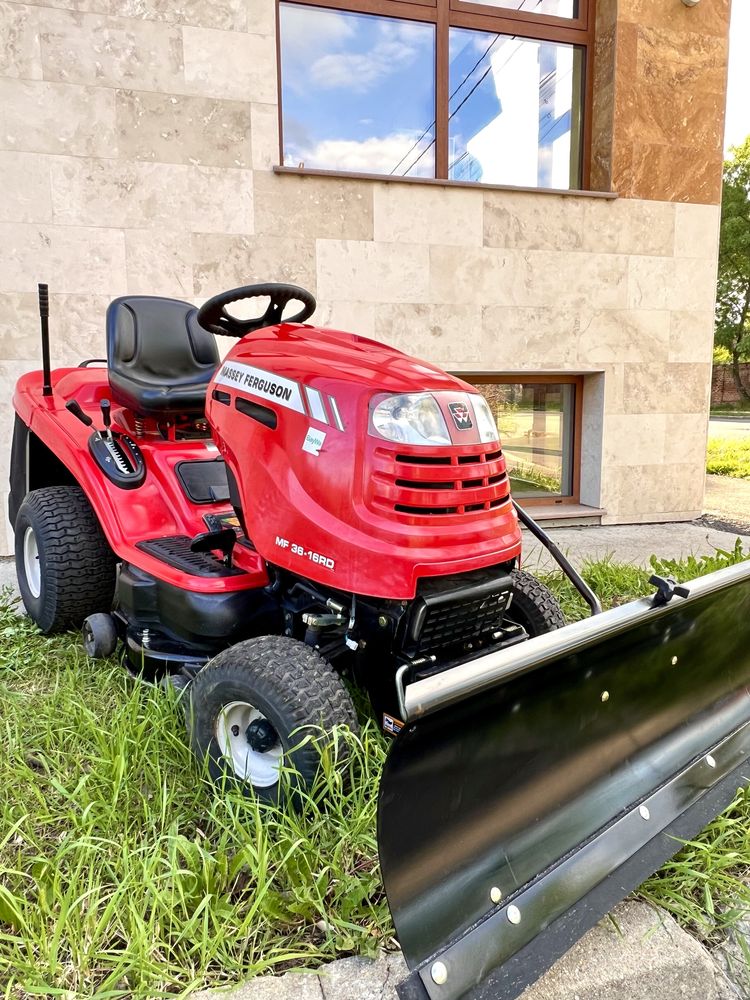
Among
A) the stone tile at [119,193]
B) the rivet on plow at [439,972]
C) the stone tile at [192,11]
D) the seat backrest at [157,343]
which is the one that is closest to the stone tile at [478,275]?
the stone tile at [119,193]

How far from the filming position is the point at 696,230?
5.23 meters

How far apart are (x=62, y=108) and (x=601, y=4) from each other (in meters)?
3.82

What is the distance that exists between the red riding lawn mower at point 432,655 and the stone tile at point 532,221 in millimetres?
2963

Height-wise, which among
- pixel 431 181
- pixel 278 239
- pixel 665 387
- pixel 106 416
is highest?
pixel 431 181

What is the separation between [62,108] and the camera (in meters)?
3.97

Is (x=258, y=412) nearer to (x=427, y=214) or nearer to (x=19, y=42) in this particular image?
(x=427, y=214)

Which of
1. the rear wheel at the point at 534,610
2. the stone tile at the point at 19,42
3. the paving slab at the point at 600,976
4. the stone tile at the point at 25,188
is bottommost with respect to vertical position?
the paving slab at the point at 600,976

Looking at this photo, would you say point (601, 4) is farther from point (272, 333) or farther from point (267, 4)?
point (272, 333)

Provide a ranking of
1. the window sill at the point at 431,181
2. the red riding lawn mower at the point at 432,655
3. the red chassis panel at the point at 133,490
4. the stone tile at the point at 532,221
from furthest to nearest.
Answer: the stone tile at the point at 532,221 → the window sill at the point at 431,181 → the red chassis panel at the point at 133,490 → the red riding lawn mower at the point at 432,655

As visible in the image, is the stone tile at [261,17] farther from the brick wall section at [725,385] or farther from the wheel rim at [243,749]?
the brick wall section at [725,385]

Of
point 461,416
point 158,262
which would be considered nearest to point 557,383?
point 158,262

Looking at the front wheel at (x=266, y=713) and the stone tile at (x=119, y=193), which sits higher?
the stone tile at (x=119, y=193)

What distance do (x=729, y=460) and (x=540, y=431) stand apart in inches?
205

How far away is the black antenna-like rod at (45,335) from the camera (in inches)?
106
